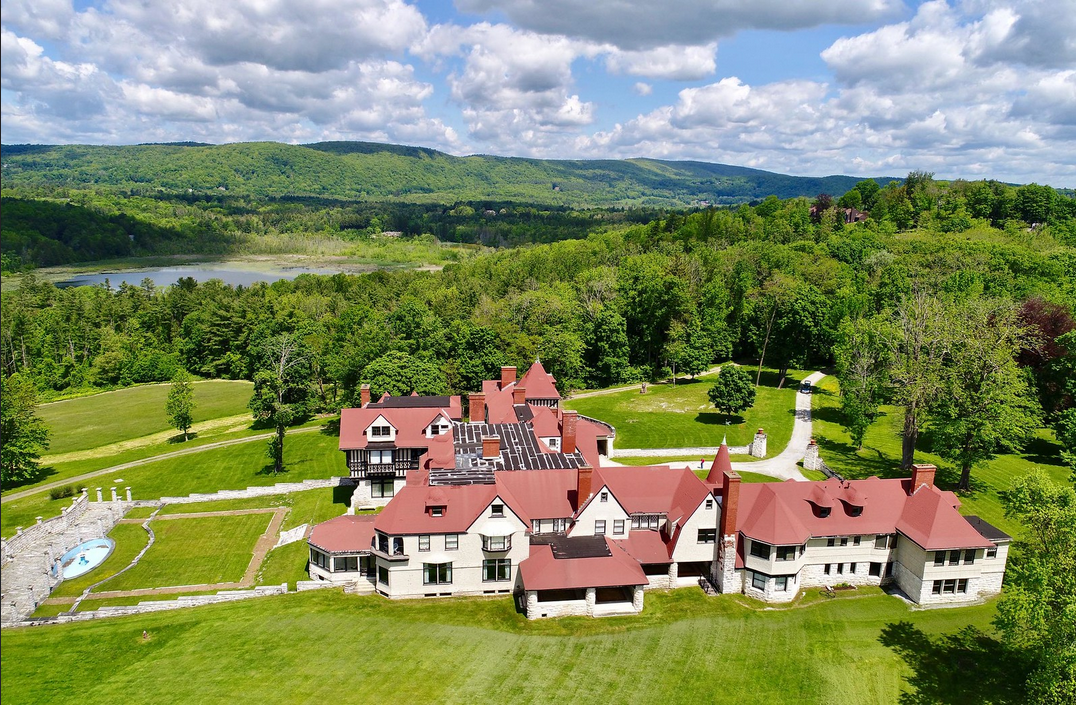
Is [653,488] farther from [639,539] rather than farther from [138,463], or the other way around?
[138,463]

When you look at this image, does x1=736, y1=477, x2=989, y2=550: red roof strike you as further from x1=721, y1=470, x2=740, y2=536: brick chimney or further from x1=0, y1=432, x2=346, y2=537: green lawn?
x1=0, y1=432, x2=346, y2=537: green lawn

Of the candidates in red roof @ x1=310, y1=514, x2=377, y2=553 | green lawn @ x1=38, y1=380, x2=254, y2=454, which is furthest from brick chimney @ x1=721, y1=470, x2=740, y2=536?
green lawn @ x1=38, y1=380, x2=254, y2=454

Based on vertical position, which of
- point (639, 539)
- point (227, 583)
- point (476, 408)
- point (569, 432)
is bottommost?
point (227, 583)

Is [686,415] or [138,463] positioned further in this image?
[686,415]

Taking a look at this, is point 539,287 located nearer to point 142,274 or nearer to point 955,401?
point 955,401

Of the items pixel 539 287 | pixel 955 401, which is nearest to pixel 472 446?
pixel 955 401

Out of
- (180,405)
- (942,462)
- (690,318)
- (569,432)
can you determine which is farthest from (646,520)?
(690,318)

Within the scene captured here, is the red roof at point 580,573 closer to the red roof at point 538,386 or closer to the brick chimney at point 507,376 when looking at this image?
the red roof at point 538,386
